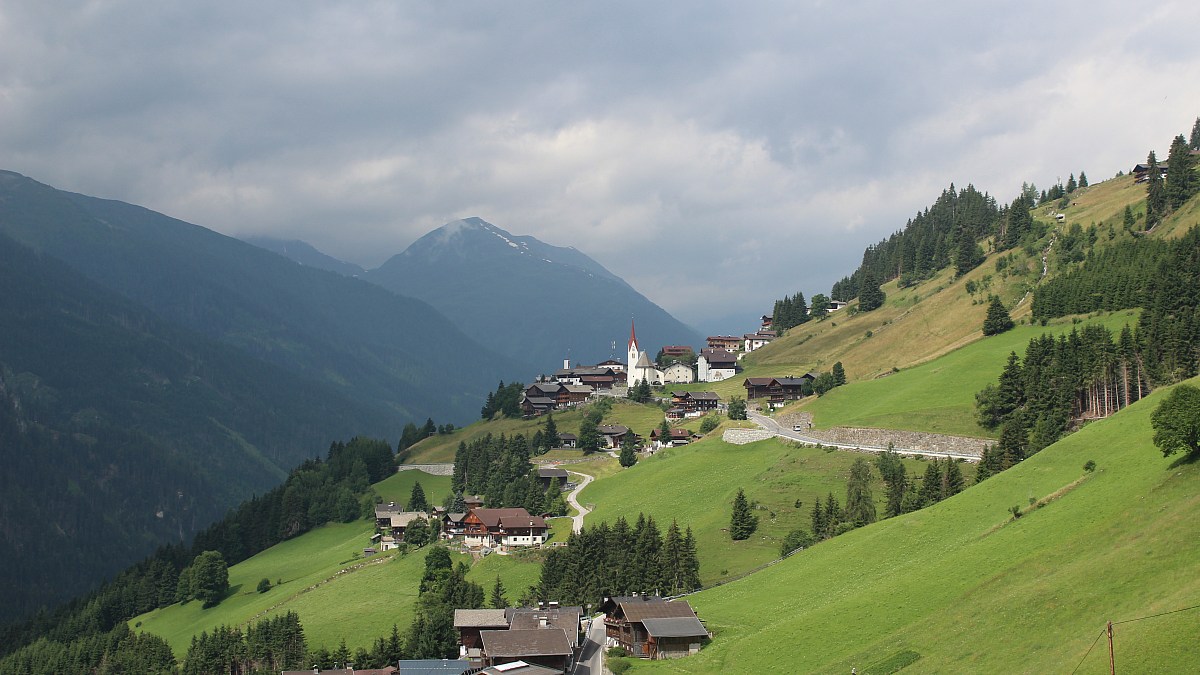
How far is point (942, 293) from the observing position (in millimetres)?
188625

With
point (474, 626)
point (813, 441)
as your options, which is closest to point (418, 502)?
point (813, 441)

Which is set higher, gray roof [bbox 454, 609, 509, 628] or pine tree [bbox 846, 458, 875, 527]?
pine tree [bbox 846, 458, 875, 527]

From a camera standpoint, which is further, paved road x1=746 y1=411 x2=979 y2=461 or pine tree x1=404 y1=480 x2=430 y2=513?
pine tree x1=404 y1=480 x2=430 y2=513

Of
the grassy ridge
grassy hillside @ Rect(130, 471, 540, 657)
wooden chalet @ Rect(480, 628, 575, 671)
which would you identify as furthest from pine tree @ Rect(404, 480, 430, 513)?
wooden chalet @ Rect(480, 628, 575, 671)

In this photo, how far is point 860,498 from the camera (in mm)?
90062

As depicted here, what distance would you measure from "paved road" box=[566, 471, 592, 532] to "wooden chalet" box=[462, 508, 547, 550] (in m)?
4.25

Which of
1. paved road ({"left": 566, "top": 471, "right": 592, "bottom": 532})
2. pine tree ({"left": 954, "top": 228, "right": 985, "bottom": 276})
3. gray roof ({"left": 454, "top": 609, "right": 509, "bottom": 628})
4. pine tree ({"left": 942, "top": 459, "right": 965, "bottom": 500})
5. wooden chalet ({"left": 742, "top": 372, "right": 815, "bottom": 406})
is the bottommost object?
paved road ({"left": 566, "top": 471, "right": 592, "bottom": 532})

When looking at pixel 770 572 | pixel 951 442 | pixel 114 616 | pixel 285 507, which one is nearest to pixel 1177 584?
pixel 770 572

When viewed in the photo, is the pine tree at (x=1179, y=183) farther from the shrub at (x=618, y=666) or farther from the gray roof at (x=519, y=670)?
the gray roof at (x=519, y=670)

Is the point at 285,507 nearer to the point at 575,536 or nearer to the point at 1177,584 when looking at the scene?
the point at 575,536

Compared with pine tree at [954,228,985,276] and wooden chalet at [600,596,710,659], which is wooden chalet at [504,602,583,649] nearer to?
wooden chalet at [600,596,710,659]

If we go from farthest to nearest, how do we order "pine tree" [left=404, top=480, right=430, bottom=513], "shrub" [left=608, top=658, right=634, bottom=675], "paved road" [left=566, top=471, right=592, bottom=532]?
1. "pine tree" [left=404, top=480, right=430, bottom=513]
2. "paved road" [left=566, top=471, right=592, bottom=532]
3. "shrub" [left=608, top=658, right=634, bottom=675]

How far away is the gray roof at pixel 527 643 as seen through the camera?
67000 millimetres

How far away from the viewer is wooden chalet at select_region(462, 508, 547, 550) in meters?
118
